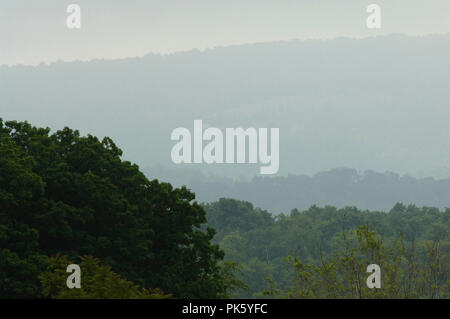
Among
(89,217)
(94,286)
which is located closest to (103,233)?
(89,217)

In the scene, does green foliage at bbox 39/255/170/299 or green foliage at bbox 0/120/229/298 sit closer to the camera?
green foliage at bbox 39/255/170/299

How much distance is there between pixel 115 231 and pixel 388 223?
66594mm

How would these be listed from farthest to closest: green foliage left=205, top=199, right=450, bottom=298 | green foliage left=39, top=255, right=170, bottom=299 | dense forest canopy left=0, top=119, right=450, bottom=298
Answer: green foliage left=205, top=199, right=450, bottom=298 < dense forest canopy left=0, top=119, right=450, bottom=298 < green foliage left=39, top=255, right=170, bottom=299

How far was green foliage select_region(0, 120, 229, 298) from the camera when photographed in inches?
668

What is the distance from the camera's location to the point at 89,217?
1836cm

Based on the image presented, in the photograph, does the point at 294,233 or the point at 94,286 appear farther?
the point at 294,233

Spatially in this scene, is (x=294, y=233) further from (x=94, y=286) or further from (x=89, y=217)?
(x=94, y=286)

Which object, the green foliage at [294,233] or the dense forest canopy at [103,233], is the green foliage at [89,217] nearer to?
the dense forest canopy at [103,233]

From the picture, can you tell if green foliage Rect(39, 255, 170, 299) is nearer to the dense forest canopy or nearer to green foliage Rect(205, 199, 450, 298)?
the dense forest canopy

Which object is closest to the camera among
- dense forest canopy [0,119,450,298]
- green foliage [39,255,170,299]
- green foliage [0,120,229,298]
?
green foliage [39,255,170,299]

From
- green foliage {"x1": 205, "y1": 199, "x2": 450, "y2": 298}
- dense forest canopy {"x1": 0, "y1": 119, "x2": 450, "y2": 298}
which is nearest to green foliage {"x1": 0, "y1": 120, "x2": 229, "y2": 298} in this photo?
dense forest canopy {"x1": 0, "y1": 119, "x2": 450, "y2": 298}
